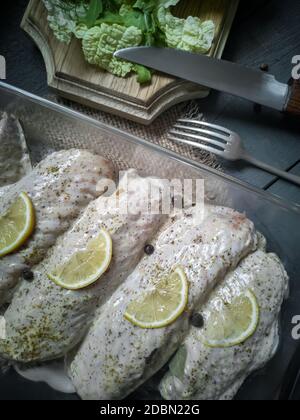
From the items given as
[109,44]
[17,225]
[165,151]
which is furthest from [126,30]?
[17,225]

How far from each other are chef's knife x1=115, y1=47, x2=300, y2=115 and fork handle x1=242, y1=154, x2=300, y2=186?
0.92 ft

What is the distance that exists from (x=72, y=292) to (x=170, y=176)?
700 mm

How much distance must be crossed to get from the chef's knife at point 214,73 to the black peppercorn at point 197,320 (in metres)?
1.12

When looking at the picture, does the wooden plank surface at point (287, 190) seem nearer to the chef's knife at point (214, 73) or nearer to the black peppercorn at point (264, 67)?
the chef's knife at point (214, 73)

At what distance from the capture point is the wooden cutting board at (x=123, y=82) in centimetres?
237

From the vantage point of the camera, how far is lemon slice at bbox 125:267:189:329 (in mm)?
1830

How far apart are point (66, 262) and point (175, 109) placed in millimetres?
1016

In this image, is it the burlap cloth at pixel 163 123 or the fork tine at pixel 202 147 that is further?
the burlap cloth at pixel 163 123

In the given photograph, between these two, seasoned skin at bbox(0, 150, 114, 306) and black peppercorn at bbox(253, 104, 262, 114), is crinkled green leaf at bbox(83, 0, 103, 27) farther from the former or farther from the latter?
black peppercorn at bbox(253, 104, 262, 114)

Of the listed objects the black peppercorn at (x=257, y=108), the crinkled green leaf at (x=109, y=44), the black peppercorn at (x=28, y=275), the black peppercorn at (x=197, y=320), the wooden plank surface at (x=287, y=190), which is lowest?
the black peppercorn at (x=28, y=275)

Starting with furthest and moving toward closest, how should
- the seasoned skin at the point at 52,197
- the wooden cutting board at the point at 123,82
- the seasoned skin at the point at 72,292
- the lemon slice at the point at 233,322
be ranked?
the wooden cutting board at the point at 123,82 < the seasoned skin at the point at 52,197 < the seasoned skin at the point at 72,292 < the lemon slice at the point at 233,322

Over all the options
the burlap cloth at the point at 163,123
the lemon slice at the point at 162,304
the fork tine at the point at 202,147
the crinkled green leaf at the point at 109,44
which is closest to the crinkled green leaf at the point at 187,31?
the crinkled green leaf at the point at 109,44

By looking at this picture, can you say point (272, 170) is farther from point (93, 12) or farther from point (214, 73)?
point (93, 12)
